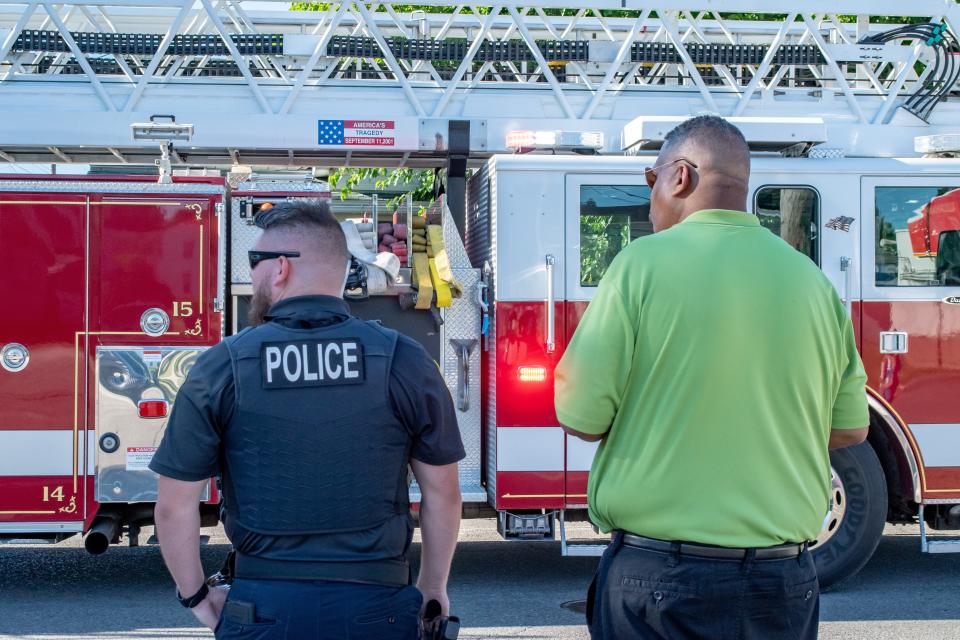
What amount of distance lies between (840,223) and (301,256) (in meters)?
4.36

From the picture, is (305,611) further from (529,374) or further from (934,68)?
(934,68)

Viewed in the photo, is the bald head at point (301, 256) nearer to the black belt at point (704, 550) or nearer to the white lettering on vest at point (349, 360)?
the white lettering on vest at point (349, 360)

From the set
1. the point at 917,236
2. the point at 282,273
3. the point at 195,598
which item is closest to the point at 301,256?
the point at 282,273

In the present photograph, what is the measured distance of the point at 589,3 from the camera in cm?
687

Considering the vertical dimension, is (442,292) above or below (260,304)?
above

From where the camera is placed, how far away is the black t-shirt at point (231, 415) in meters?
2.44

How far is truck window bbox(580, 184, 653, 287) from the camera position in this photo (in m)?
6.10

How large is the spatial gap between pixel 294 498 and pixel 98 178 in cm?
390

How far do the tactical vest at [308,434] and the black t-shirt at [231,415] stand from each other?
0.03 meters

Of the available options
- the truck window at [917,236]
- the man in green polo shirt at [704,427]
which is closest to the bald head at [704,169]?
the man in green polo shirt at [704,427]

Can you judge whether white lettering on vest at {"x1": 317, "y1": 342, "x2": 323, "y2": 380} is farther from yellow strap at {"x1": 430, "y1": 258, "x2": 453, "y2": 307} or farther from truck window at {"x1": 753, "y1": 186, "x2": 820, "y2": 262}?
truck window at {"x1": 753, "y1": 186, "x2": 820, "y2": 262}

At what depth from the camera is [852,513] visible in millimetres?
6090

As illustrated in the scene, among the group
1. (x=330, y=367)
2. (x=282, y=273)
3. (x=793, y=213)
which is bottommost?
(x=330, y=367)

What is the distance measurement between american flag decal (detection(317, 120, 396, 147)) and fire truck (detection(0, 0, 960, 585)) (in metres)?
0.01
